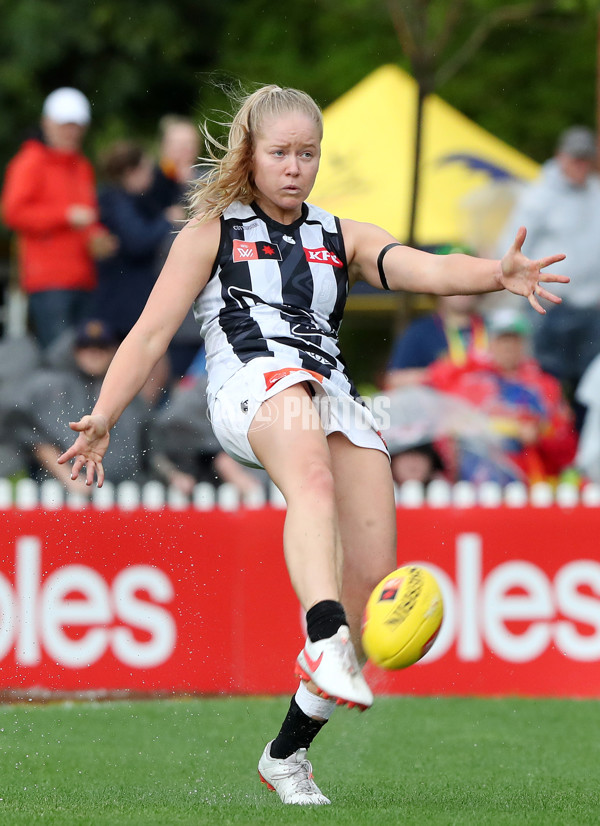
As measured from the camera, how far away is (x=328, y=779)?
5520 mm

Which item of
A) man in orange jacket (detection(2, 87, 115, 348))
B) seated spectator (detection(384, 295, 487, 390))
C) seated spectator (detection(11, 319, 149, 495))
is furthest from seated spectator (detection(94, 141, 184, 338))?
seated spectator (detection(384, 295, 487, 390))

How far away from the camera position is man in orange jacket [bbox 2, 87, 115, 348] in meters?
10.2

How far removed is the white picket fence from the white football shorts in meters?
3.34

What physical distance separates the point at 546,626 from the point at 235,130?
156 inches

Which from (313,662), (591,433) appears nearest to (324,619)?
(313,662)

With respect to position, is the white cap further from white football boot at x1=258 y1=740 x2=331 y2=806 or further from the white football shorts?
white football boot at x1=258 y1=740 x2=331 y2=806

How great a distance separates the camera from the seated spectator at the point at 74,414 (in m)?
8.70

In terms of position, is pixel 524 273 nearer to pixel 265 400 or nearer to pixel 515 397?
pixel 265 400

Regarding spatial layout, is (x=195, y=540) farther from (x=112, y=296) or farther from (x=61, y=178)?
(x=61, y=178)

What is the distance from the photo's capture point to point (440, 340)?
31.6 ft

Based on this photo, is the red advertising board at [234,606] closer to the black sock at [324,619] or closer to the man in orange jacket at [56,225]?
the man in orange jacket at [56,225]

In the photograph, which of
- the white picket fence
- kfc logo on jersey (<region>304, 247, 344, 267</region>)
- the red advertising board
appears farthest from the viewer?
the white picket fence

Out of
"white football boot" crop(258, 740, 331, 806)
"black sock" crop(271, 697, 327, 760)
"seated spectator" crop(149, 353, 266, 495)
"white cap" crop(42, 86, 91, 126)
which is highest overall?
"white cap" crop(42, 86, 91, 126)

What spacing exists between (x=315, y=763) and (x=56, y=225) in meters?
5.34
